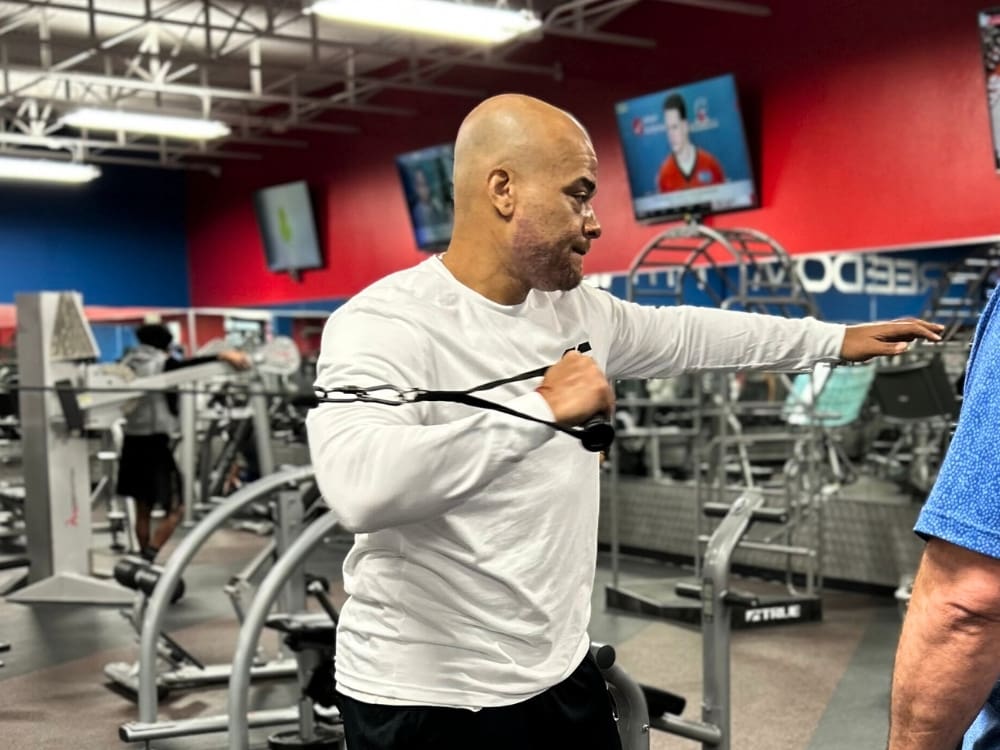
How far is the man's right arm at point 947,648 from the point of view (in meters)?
0.90

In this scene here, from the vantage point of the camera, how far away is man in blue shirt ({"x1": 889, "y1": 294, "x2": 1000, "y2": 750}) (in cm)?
87

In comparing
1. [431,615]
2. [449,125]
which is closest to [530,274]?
[431,615]

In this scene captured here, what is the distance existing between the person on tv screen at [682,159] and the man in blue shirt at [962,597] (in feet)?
25.2

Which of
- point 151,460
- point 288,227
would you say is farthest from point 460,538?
point 288,227

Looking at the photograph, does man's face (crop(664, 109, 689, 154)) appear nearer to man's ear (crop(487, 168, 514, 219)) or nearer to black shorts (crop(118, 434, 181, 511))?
black shorts (crop(118, 434, 181, 511))

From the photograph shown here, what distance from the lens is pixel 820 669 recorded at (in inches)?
181

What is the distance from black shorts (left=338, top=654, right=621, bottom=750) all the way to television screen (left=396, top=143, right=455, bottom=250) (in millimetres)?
9311

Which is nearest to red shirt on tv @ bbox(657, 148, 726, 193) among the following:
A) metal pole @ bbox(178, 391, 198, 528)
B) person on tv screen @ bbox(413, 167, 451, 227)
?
person on tv screen @ bbox(413, 167, 451, 227)

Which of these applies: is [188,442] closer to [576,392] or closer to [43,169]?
[43,169]

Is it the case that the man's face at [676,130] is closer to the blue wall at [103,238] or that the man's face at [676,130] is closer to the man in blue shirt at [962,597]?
the man in blue shirt at [962,597]

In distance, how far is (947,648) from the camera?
0.93 m

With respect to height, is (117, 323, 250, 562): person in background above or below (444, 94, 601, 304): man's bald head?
below

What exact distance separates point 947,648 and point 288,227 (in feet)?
42.0

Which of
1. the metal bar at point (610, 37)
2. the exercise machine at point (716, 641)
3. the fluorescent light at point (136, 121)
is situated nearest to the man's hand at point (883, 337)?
the exercise machine at point (716, 641)
